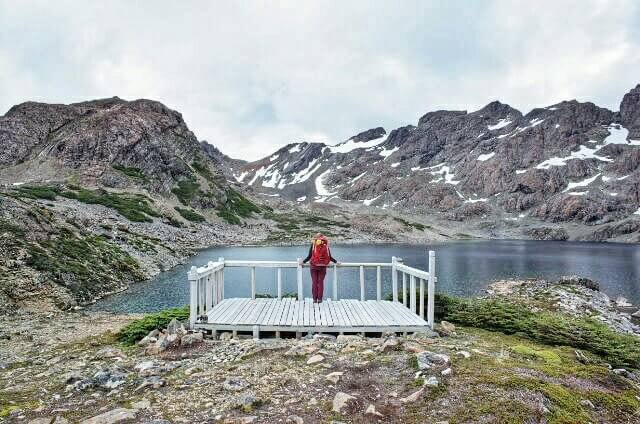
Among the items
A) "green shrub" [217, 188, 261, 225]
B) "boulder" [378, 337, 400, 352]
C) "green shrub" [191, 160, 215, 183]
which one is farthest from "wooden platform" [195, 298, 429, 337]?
"green shrub" [191, 160, 215, 183]

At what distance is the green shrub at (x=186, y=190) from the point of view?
412 feet

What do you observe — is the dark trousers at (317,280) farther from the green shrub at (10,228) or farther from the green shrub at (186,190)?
the green shrub at (186,190)

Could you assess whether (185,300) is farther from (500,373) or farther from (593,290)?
(593,290)

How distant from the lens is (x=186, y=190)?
131 m

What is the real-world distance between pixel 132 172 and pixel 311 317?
123 metres

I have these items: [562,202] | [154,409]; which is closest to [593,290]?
[154,409]

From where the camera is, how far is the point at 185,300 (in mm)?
29750

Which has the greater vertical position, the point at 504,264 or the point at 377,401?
the point at 377,401

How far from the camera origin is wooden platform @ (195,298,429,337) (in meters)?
11.4

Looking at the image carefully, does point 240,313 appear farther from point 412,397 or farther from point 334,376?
point 412,397

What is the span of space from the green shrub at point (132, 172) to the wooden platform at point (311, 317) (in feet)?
377

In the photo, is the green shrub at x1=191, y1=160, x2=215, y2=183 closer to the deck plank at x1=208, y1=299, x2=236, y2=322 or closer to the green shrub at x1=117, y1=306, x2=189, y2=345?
the deck plank at x1=208, y1=299, x2=236, y2=322

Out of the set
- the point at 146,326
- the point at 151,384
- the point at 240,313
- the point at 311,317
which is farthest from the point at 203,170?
the point at 151,384

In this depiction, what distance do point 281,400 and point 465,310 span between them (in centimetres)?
950
